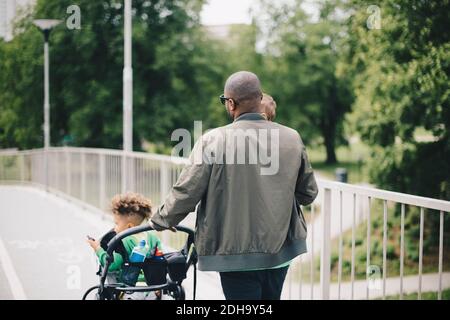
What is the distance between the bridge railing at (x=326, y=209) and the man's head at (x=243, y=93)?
101cm

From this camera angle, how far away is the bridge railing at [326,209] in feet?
12.6

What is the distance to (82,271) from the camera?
6367 mm

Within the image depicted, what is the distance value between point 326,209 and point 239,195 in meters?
1.62

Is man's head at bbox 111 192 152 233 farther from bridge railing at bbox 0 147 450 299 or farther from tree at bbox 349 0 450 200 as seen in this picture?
tree at bbox 349 0 450 200

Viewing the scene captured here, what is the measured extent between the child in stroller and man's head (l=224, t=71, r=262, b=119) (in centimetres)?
65

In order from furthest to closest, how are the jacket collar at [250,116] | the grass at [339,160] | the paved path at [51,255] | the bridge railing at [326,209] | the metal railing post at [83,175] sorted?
the grass at [339,160] → the metal railing post at [83,175] → the paved path at [51,255] → the bridge railing at [326,209] → the jacket collar at [250,116]

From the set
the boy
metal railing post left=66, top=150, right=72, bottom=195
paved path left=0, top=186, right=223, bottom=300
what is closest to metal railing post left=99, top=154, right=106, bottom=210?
paved path left=0, top=186, right=223, bottom=300

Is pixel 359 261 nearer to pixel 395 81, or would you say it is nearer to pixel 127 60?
pixel 395 81

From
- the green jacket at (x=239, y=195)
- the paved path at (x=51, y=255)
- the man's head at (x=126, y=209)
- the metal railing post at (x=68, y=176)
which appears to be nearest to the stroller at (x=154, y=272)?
the man's head at (x=126, y=209)

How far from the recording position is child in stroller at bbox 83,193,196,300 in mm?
3219

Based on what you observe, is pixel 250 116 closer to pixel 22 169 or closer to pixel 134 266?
pixel 134 266

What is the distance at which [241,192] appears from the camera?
288 centimetres

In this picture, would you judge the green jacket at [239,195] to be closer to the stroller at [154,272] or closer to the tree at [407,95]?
the stroller at [154,272]

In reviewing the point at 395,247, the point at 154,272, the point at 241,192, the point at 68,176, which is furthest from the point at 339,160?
the point at 241,192
